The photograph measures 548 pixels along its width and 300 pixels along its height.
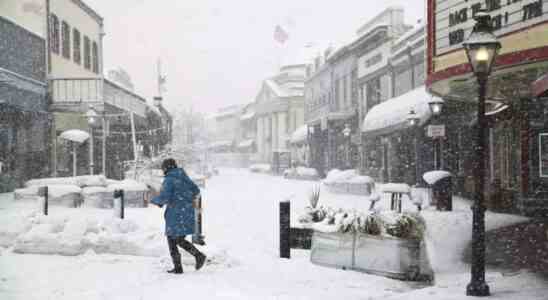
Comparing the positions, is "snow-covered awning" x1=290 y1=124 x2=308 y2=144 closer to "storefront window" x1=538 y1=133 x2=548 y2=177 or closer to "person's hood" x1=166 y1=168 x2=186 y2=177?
"storefront window" x1=538 y1=133 x2=548 y2=177

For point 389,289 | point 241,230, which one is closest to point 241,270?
point 389,289

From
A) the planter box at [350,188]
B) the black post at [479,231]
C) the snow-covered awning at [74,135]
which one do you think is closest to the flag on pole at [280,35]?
the planter box at [350,188]

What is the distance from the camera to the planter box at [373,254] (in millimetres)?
7199

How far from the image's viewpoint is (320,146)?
41.4 meters

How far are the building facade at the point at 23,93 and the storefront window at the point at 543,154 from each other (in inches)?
593

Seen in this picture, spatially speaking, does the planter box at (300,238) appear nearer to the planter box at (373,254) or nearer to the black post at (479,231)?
the planter box at (373,254)

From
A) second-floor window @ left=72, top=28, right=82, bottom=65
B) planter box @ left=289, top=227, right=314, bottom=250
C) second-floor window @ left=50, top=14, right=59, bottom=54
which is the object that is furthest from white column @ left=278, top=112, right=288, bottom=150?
planter box @ left=289, top=227, right=314, bottom=250

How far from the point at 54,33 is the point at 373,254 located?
1958 centimetres

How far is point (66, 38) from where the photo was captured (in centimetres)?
2425

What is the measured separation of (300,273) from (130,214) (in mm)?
8030

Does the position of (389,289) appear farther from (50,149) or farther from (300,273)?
(50,149)

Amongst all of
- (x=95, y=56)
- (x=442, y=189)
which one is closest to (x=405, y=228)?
(x=442, y=189)

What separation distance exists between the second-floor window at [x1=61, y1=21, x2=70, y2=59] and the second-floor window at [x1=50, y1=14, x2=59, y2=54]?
0.64 metres

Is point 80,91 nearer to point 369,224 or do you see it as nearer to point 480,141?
point 369,224
